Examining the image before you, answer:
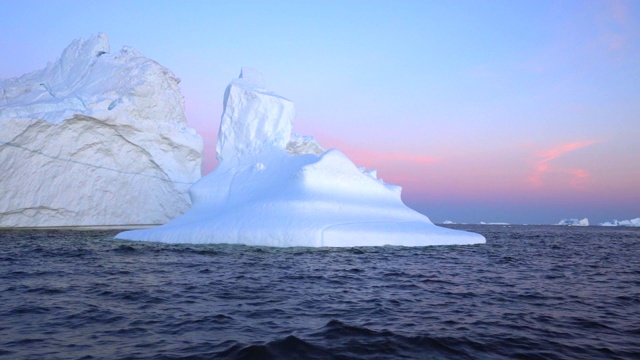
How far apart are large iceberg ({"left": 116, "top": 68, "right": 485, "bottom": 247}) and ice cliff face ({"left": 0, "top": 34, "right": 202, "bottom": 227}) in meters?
12.4

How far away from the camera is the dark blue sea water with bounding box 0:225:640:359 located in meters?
5.14

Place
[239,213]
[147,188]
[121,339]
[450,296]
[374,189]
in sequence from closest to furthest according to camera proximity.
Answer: [121,339], [450,296], [239,213], [374,189], [147,188]

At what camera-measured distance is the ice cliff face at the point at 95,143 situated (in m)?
33.3

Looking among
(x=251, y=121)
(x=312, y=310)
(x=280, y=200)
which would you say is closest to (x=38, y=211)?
(x=251, y=121)

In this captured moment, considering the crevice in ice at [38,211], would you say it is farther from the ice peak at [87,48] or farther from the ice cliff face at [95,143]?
the ice peak at [87,48]

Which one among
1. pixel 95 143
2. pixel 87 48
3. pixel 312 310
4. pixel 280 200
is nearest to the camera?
pixel 312 310

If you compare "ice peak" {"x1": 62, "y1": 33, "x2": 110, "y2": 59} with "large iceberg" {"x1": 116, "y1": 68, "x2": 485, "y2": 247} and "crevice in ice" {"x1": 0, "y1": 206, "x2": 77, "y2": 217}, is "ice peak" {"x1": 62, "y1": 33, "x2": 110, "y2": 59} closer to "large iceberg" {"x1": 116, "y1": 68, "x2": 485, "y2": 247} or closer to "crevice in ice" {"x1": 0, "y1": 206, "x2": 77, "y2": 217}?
"crevice in ice" {"x1": 0, "y1": 206, "x2": 77, "y2": 217}

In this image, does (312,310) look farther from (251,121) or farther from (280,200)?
(251,121)

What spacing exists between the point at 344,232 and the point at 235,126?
51.9 feet

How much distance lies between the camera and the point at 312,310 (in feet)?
23.8

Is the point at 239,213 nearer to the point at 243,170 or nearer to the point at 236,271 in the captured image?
the point at 243,170

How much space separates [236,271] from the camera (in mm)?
11695

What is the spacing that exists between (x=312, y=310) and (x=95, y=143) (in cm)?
3509

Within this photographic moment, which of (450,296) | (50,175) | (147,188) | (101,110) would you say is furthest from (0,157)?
(450,296)
